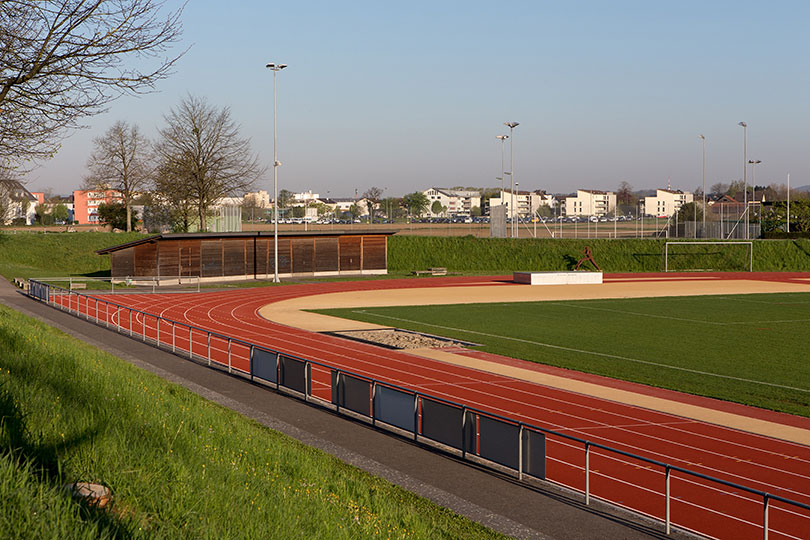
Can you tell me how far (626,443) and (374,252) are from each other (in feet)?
163

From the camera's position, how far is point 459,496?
11.4m

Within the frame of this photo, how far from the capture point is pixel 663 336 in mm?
30828

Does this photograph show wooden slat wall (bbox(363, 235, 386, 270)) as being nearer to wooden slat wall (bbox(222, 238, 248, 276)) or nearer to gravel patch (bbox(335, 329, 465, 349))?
wooden slat wall (bbox(222, 238, 248, 276))

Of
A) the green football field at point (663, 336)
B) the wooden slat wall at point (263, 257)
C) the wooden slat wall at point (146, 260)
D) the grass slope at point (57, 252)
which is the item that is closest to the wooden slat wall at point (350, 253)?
the wooden slat wall at point (263, 257)

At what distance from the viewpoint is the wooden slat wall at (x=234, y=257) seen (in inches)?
2233

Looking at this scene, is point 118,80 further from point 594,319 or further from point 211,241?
point 211,241

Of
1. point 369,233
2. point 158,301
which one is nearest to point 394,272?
point 369,233

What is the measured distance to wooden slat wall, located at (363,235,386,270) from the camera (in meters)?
63.9

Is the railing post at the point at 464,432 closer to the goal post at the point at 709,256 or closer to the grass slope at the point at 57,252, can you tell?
the grass slope at the point at 57,252

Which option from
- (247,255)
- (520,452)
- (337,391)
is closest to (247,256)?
(247,255)

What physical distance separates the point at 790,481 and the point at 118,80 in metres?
13.1

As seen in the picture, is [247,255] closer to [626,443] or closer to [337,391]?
[337,391]

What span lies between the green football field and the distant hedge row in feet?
81.3

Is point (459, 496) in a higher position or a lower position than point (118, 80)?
lower
